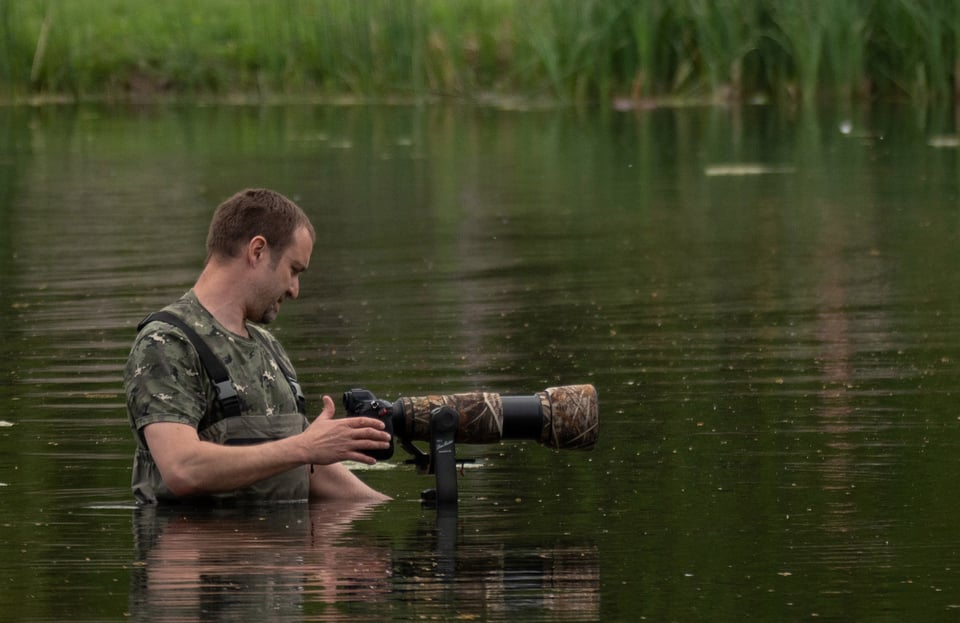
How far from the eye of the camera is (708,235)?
46.3 ft

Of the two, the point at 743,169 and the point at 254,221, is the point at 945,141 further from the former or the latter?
the point at 254,221

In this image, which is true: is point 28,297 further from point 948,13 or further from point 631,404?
point 948,13

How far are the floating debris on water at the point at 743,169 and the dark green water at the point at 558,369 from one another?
77mm

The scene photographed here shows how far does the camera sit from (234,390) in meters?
6.49

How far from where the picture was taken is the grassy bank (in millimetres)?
22719

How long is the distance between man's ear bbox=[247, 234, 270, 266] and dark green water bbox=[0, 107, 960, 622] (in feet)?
2.36

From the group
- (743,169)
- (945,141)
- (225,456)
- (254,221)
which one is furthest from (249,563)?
(945,141)

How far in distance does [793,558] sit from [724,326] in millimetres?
4378

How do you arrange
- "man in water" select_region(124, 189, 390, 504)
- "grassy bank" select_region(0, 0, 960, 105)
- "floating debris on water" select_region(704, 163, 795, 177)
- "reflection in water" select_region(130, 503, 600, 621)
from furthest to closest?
1. "grassy bank" select_region(0, 0, 960, 105)
2. "floating debris on water" select_region(704, 163, 795, 177)
3. "man in water" select_region(124, 189, 390, 504)
4. "reflection in water" select_region(130, 503, 600, 621)

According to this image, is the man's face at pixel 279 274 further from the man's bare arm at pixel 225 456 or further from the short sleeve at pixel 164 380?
the man's bare arm at pixel 225 456

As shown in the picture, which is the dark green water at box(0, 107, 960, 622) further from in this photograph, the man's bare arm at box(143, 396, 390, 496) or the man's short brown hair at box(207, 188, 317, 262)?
the man's short brown hair at box(207, 188, 317, 262)

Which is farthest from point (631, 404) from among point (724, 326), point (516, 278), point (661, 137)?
point (661, 137)

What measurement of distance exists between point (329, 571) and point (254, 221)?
101 cm

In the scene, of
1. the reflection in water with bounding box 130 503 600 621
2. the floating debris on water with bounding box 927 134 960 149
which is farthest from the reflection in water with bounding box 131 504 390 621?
→ the floating debris on water with bounding box 927 134 960 149
